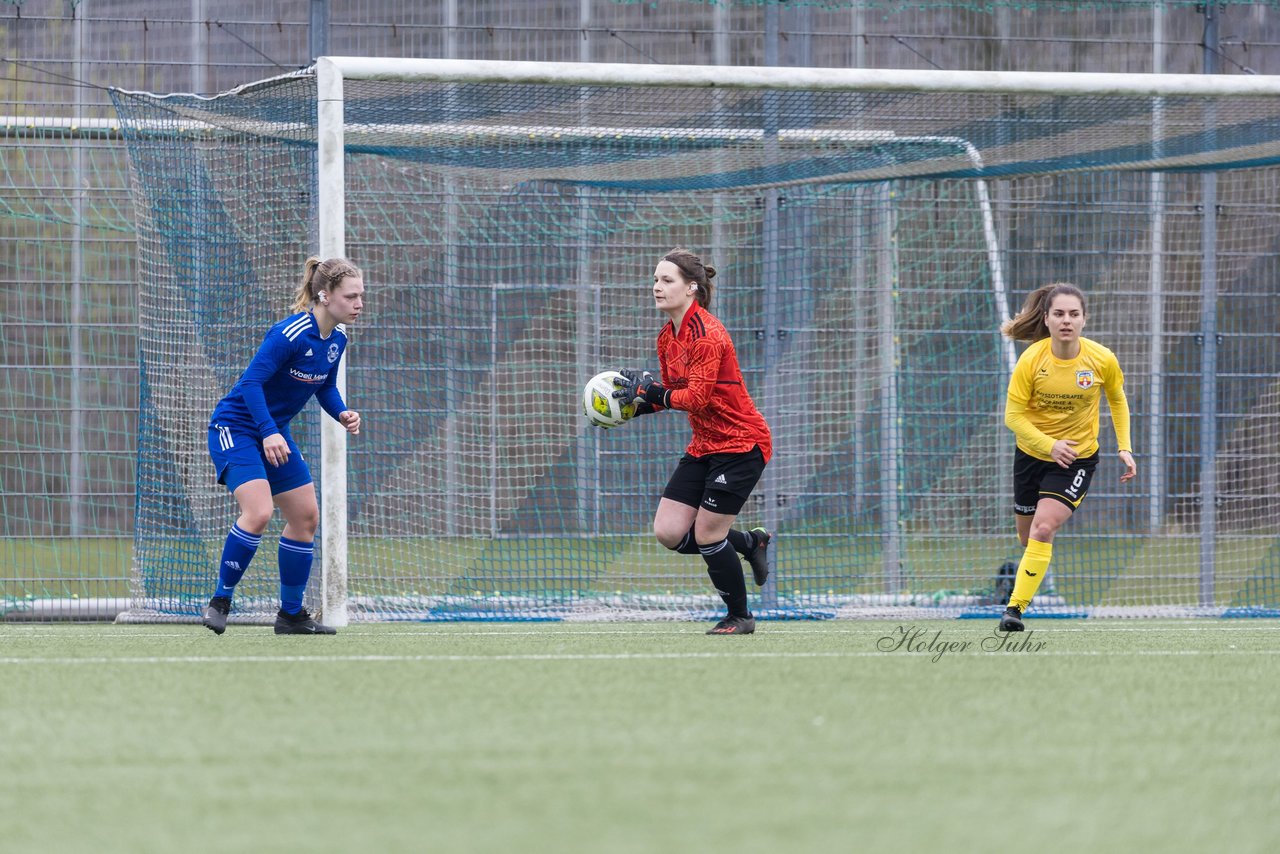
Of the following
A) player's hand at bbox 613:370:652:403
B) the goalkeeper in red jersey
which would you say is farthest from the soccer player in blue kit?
the goalkeeper in red jersey

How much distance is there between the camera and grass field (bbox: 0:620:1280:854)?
110 inches

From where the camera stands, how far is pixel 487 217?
9203 mm

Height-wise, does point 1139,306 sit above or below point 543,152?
below

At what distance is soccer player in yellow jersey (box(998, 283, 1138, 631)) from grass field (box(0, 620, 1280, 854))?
1.05 m

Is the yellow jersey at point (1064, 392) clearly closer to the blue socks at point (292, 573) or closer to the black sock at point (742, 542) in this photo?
the black sock at point (742, 542)

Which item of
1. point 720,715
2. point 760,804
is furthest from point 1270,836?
point 720,715

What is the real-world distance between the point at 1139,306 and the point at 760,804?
7.74 meters

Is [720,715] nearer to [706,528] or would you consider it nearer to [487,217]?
[706,528]

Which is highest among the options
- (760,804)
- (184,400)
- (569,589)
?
(184,400)

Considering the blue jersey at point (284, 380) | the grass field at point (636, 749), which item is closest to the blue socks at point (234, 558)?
the blue jersey at point (284, 380)

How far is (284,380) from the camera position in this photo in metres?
6.76

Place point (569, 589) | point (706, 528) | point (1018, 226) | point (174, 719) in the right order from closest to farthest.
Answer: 1. point (174, 719)
2. point (706, 528)
3. point (569, 589)
4. point (1018, 226)

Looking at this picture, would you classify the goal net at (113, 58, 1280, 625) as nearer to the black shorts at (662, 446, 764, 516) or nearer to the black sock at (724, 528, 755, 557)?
the black sock at (724, 528, 755, 557)

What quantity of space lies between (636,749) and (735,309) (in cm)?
593
